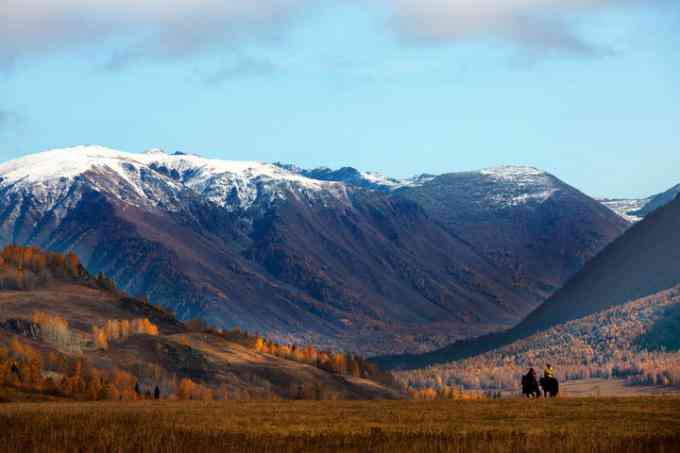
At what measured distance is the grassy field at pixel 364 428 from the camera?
6938 centimetres

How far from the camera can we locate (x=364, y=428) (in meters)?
84.2

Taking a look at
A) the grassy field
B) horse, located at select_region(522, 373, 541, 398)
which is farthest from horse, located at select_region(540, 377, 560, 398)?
the grassy field

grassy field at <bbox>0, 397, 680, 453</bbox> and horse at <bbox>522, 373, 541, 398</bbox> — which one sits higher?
horse at <bbox>522, 373, 541, 398</bbox>

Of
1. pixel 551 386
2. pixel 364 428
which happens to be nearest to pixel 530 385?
pixel 551 386

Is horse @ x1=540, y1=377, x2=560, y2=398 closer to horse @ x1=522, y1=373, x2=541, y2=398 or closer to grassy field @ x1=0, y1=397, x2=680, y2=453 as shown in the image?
horse @ x1=522, y1=373, x2=541, y2=398

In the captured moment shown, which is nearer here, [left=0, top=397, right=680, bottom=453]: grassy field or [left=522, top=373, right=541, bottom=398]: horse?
Answer: [left=0, top=397, right=680, bottom=453]: grassy field

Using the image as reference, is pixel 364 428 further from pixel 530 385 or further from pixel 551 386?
pixel 551 386

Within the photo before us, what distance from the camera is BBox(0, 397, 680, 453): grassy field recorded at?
69.4 m

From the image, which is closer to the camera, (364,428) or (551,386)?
(364,428)

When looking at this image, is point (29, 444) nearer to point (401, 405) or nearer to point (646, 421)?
point (646, 421)

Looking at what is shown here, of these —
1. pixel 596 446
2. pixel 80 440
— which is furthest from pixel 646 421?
pixel 80 440

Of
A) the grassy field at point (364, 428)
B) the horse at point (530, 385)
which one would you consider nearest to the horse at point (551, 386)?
the horse at point (530, 385)

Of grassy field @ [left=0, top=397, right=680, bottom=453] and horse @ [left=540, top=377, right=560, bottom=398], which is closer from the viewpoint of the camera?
grassy field @ [left=0, top=397, right=680, bottom=453]

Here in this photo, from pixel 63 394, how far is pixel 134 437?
121025mm
